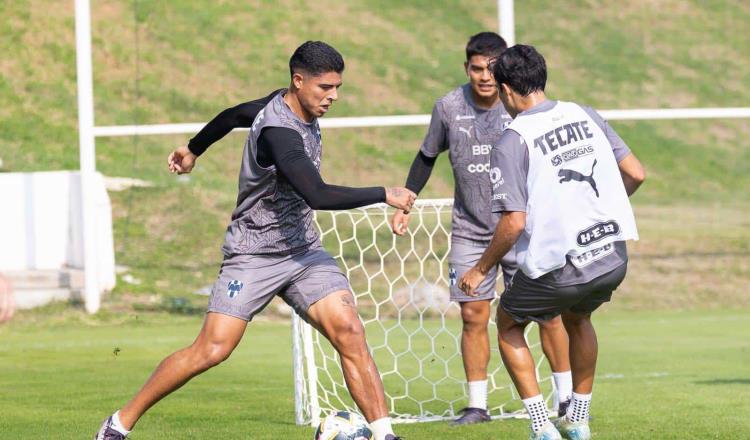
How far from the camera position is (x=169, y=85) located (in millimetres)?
23328

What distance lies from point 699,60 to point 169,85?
1117 cm

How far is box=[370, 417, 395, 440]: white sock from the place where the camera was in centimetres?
614

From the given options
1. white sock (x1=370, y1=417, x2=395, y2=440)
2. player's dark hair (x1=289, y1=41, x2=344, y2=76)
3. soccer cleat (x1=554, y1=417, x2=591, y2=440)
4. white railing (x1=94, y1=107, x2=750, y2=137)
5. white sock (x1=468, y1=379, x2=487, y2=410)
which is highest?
white railing (x1=94, y1=107, x2=750, y2=137)

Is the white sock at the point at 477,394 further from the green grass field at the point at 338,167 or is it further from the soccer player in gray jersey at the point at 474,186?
the green grass field at the point at 338,167

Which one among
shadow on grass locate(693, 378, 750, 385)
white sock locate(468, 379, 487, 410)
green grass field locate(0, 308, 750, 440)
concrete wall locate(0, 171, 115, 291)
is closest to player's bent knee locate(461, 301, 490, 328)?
white sock locate(468, 379, 487, 410)

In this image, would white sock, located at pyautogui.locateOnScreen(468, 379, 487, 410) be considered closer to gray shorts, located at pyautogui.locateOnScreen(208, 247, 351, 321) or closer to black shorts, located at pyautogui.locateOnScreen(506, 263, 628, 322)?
black shorts, located at pyautogui.locateOnScreen(506, 263, 628, 322)

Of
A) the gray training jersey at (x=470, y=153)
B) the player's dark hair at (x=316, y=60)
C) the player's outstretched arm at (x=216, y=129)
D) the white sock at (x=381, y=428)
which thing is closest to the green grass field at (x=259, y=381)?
the white sock at (x=381, y=428)

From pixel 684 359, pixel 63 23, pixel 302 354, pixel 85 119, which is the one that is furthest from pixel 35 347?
pixel 63 23

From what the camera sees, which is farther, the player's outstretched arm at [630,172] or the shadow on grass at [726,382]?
the shadow on grass at [726,382]

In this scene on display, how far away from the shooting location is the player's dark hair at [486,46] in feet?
25.7

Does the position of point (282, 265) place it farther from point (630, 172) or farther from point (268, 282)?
point (630, 172)

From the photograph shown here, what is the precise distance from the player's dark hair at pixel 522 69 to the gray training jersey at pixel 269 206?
934 mm

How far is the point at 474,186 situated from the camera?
26.0 ft

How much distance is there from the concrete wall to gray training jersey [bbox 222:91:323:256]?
28.7ft
